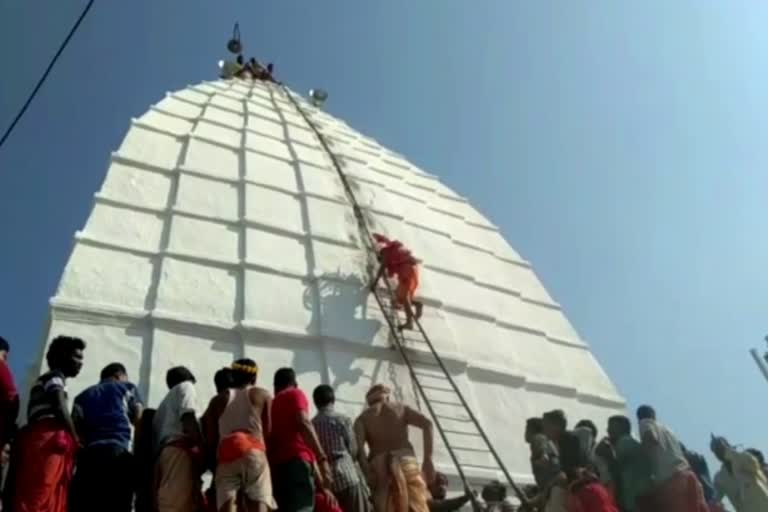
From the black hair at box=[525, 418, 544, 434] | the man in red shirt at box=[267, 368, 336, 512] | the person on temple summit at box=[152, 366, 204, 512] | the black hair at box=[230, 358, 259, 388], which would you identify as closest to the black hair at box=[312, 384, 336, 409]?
the man in red shirt at box=[267, 368, 336, 512]

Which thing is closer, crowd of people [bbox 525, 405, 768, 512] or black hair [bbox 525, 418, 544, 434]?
crowd of people [bbox 525, 405, 768, 512]

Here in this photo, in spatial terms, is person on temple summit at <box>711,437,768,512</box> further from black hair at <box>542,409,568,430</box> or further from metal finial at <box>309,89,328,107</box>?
metal finial at <box>309,89,328,107</box>

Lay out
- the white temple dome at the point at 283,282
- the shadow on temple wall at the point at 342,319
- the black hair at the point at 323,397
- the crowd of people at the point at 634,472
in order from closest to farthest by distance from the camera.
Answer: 1. the crowd of people at the point at 634,472
2. the black hair at the point at 323,397
3. the white temple dome at the point at 283,282
4. the shadow on temple wall at the point at 342,319

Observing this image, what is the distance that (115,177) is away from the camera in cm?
927

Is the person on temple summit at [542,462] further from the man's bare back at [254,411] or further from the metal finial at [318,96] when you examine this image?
the metal finial at [318,96]

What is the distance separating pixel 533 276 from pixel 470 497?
745 centimetres

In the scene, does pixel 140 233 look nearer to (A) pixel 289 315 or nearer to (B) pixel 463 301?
(A) pixel 289 315

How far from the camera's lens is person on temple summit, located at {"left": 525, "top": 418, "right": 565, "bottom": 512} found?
16.3 ft

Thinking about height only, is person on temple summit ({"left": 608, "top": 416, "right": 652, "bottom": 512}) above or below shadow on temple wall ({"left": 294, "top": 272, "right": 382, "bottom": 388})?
below

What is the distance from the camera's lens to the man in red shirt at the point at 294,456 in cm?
451

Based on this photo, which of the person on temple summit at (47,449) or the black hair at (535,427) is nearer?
the person on temple summit at (47,449)

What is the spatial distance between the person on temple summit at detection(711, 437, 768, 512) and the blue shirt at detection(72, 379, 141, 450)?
4684 mm

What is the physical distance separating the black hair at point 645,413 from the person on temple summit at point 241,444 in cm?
280

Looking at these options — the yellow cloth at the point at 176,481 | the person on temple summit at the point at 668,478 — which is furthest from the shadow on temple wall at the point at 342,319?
the person on temple summit at the point at 668,478
